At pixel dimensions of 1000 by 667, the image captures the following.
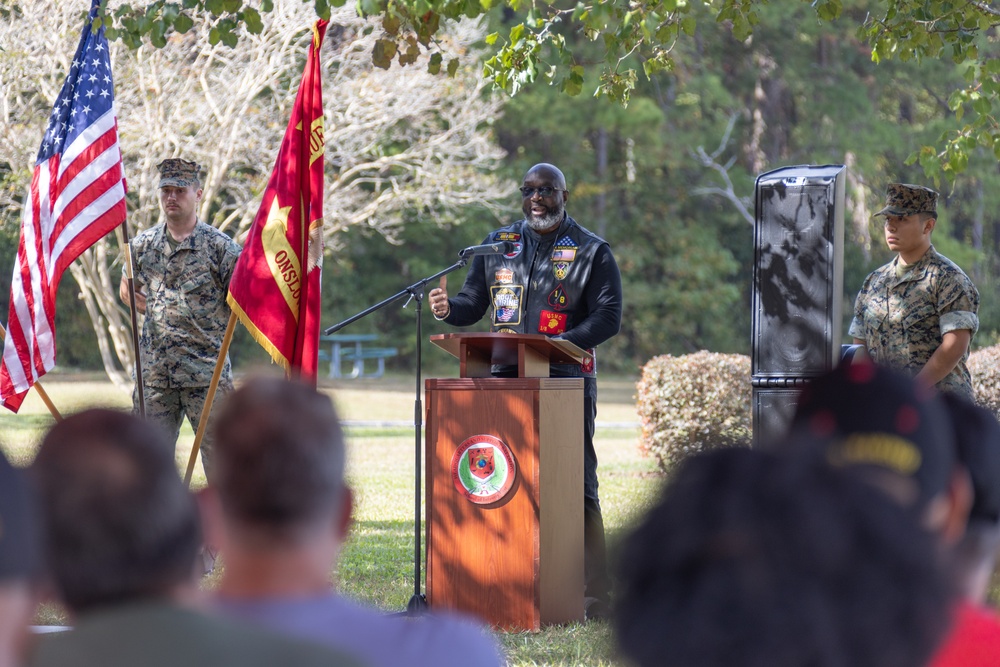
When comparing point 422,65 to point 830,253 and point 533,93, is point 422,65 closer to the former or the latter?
point 533,93

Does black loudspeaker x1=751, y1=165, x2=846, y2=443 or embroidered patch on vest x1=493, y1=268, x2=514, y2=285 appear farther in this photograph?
black loudspeaker x1=751, y1=165, x2=846, y2=443

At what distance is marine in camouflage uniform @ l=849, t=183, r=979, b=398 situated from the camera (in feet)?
18.0

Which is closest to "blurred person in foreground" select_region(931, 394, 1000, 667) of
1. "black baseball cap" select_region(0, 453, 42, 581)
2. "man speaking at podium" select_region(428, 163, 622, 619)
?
"black baseball cap" select_region(0, 453, 42, 581)

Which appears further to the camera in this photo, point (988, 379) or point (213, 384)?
point (988, 379)

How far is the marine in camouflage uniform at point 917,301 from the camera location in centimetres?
549

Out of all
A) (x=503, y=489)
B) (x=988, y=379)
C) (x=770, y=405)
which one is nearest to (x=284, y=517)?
(x=503, y=489)

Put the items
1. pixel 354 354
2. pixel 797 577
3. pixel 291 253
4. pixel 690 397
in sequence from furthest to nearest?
pixel 354 354 < pixel 690 397 < pixel 291 253 < pixel 797 577

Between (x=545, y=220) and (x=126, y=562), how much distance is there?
4.45 metres

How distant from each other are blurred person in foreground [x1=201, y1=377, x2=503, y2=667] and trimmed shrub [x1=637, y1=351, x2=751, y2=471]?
9449 mm

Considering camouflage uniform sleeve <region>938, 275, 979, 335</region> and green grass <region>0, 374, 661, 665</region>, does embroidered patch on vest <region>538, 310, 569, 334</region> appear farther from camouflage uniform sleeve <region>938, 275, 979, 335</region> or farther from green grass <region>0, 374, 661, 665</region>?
camouflage uniform sleeve <region>938, 275, 979, 335</region>

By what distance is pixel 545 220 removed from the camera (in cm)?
566

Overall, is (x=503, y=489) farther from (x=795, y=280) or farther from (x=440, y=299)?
(x=795, y=280)

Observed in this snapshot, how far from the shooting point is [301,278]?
18.4ft

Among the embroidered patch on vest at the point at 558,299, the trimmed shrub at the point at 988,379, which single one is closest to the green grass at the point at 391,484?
the embroidered patch on vest at the point at 558,299
